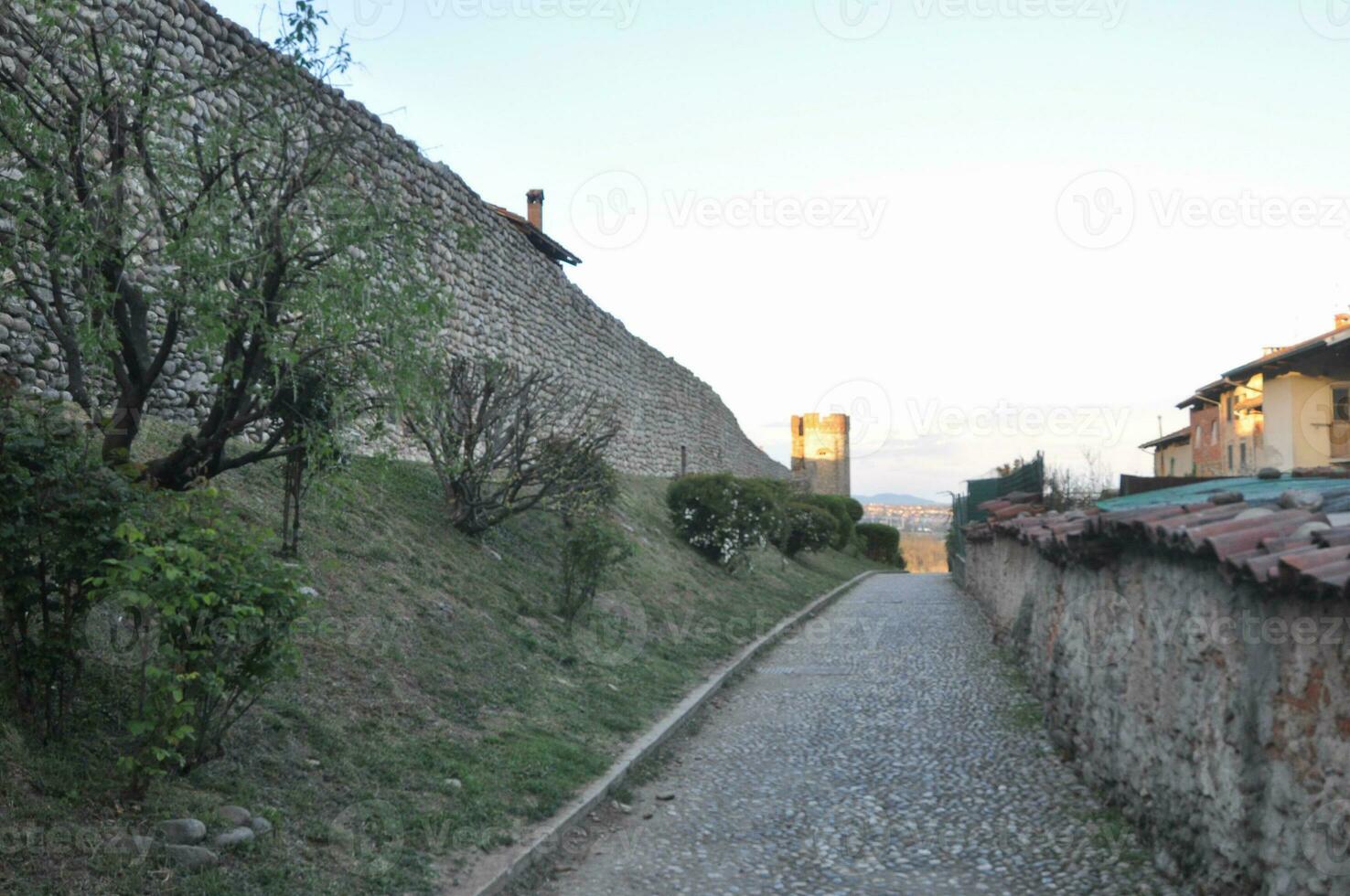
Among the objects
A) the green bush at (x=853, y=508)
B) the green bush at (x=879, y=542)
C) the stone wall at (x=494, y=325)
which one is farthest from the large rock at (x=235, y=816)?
the green bush at (x=879, y=542)

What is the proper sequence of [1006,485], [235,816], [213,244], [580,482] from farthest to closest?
[1006,485]
[580,482]
[213,244]
[235,816]

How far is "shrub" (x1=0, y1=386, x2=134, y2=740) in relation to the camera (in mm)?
3691

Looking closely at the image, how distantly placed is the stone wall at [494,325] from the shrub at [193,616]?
147cm

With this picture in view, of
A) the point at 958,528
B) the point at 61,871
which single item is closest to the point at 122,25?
the point at 61,871

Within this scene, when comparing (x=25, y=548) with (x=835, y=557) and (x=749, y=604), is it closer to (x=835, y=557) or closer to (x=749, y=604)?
(x=749, y=604)

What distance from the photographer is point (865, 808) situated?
17.9ft

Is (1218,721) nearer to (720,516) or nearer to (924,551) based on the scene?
(720,516)

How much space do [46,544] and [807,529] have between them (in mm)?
21572

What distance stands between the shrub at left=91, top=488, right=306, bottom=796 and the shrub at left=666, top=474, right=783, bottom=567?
522 inches

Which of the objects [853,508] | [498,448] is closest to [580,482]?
[498,448]

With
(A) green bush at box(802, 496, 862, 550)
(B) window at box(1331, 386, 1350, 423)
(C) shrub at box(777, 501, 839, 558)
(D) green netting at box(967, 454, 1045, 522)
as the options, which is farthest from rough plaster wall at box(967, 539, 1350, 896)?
(B) window at box(1331, 386, 1350, 423)

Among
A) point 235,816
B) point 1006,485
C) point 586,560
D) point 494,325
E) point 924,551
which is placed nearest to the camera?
point 235,816

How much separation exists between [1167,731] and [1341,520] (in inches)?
45.3

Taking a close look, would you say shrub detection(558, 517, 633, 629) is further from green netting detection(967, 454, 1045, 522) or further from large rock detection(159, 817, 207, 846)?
green netting detection(967, 454, 1045, 522)
